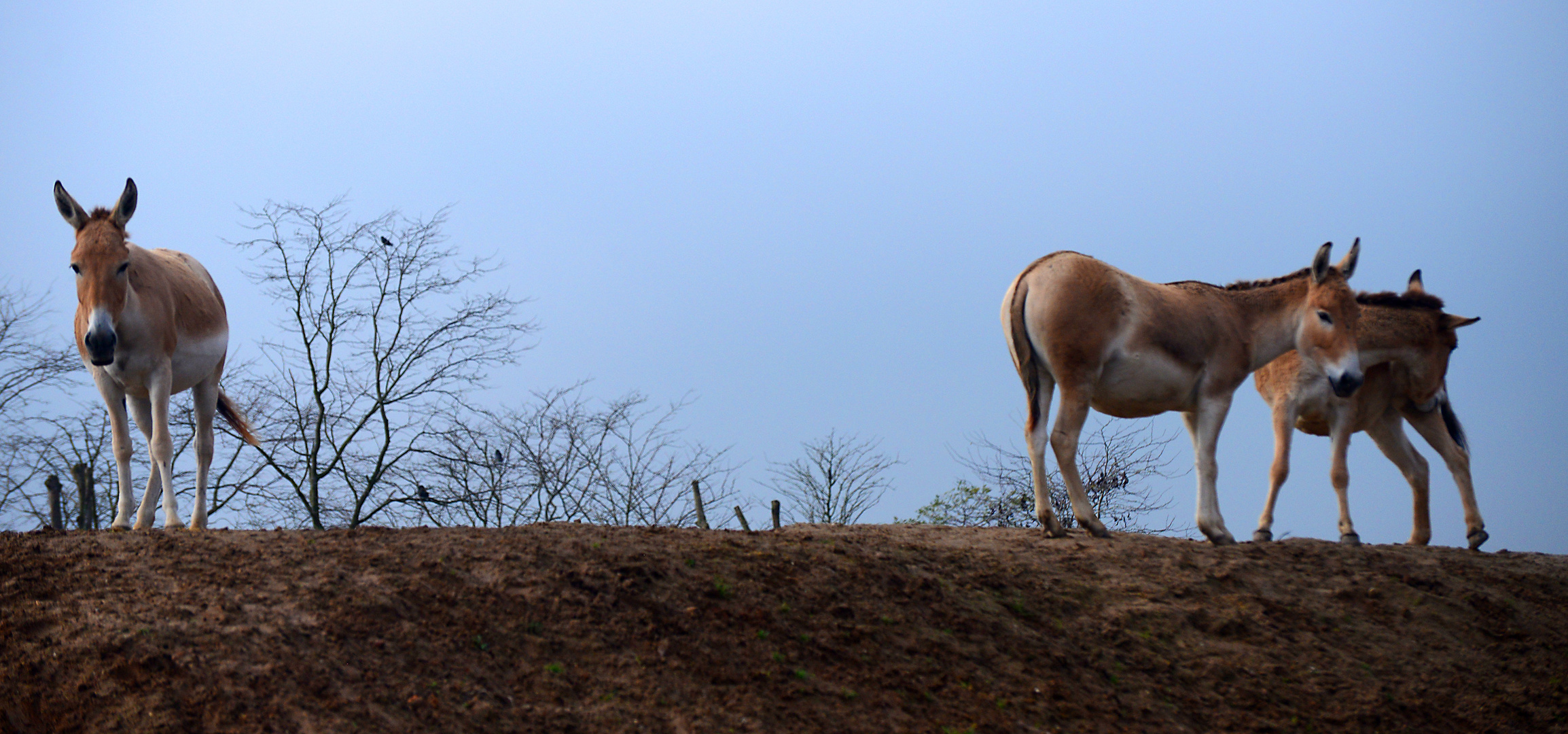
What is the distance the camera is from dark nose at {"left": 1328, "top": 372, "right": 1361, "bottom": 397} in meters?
9.88

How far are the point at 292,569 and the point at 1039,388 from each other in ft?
19.6

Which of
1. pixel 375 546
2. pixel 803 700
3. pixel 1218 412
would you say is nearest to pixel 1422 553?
pixel 1218 412

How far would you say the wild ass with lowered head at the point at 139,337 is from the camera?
762 centimetres

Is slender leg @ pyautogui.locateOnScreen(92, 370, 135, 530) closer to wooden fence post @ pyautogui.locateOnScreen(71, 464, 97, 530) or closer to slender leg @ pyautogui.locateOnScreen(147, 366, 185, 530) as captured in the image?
slender leg @ pyautogui.locateOnScreen(147, 366, 185, 530)

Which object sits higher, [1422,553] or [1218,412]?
[1218,412]

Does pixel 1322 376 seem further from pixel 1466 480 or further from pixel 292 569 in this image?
pixel 292 569

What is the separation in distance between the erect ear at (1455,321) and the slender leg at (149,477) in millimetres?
12673

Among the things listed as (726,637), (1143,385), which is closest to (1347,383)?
(1143,385)

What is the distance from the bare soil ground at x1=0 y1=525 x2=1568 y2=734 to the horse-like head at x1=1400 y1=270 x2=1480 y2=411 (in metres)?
3.39

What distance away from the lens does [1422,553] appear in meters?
9.95

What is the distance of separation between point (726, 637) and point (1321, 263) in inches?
296

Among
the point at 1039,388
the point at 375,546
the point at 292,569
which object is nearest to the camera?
the point at 292,569

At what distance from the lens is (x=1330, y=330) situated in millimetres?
9945

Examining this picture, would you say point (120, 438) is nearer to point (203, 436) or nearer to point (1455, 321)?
point (203, 436)
